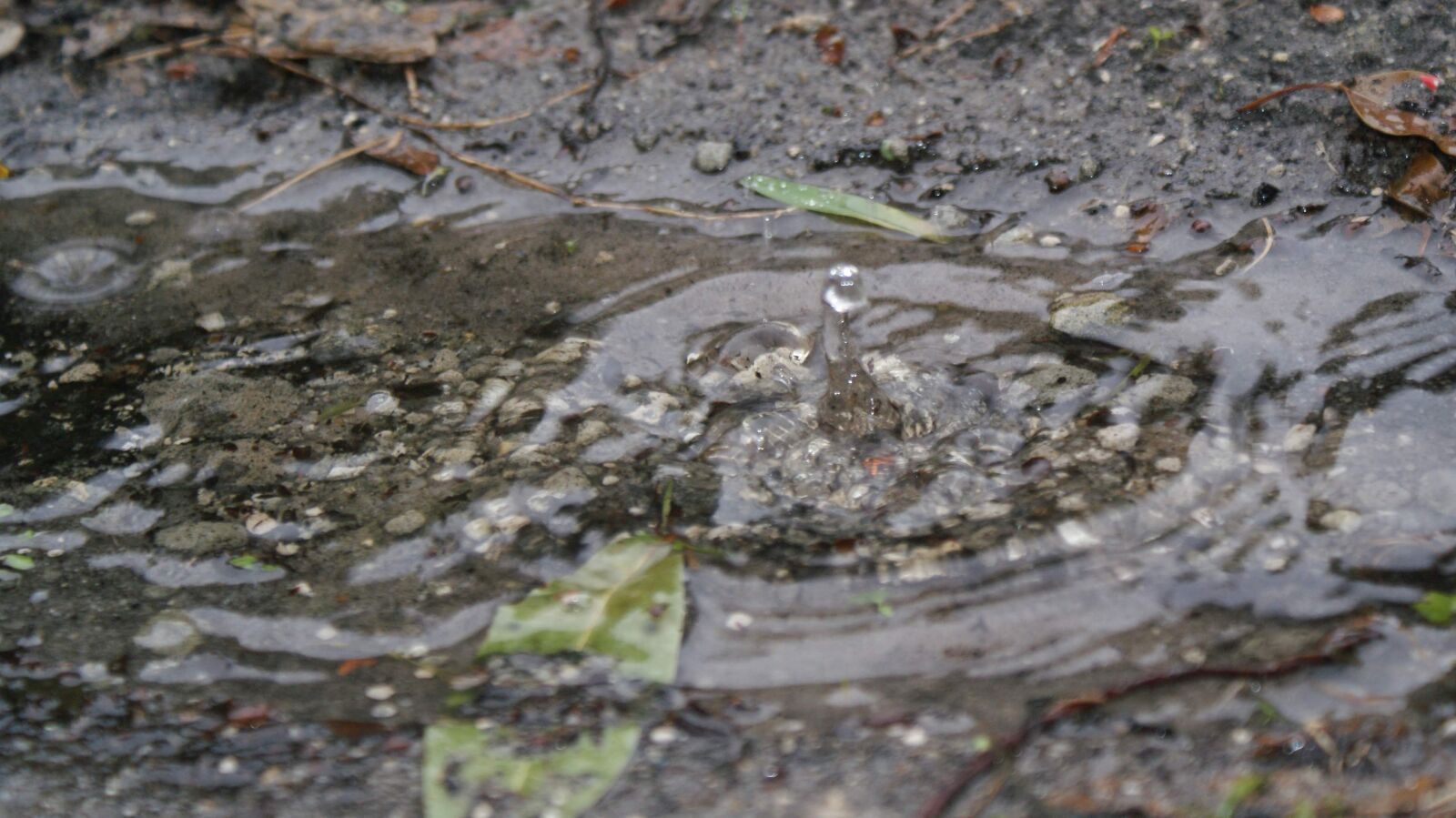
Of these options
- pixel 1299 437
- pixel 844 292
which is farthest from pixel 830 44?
pixel 1299 437

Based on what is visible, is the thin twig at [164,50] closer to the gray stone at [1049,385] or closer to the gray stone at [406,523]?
the gray stone at [406,523]

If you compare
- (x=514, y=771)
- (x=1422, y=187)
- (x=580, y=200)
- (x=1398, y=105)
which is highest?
(x=1398, y=105)

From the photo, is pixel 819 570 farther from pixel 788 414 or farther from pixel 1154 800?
pixel 1154 800

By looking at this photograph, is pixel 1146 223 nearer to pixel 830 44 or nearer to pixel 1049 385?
pixel 1049 385

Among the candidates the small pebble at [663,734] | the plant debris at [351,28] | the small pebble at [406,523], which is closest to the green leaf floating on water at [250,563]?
the small pebble at [406,523]

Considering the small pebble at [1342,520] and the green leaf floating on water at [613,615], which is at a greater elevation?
the small pebble at [1342,520]

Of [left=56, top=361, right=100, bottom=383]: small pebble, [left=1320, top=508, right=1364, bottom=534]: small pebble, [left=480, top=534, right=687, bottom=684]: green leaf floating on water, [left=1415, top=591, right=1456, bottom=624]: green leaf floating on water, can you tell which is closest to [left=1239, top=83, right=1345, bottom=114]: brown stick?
[left=1320, top=508, right=1364, bottom=534]: small pebble

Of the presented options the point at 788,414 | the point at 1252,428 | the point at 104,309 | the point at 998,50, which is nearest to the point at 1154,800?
the point at 1252,428
